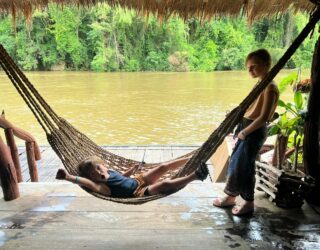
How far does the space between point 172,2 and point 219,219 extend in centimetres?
147

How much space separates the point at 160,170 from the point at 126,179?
22cm

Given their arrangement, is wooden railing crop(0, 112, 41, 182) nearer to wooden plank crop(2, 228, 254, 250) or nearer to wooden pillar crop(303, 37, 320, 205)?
wooden plank crop(2, 228, 254, 250)

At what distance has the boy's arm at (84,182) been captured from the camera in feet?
5.49

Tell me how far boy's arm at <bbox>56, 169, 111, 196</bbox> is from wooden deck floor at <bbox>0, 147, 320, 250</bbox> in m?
0.16

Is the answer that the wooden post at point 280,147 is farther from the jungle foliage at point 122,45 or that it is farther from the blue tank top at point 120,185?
the jungle foliage at point 122,45

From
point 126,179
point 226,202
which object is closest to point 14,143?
point 126,179

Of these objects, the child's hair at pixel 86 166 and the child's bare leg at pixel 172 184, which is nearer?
the child's bare leg at pixel 172 184

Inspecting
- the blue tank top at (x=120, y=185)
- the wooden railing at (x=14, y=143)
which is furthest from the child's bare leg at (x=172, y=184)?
the wooden railing at (x=14, y=143)

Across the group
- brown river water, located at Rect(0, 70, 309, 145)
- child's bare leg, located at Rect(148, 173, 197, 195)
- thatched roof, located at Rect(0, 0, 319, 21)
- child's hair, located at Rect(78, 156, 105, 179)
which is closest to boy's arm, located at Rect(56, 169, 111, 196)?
child's hair, located at Rect(78, 156, 105, 179)

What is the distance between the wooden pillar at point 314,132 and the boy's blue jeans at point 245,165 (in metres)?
0.30

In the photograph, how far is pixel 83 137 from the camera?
7.11ft

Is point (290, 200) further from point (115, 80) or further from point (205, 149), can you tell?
point (115, 80)

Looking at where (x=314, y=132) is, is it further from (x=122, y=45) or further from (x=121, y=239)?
(x=122, y=45)


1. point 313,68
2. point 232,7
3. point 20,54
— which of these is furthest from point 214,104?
point 20,54
